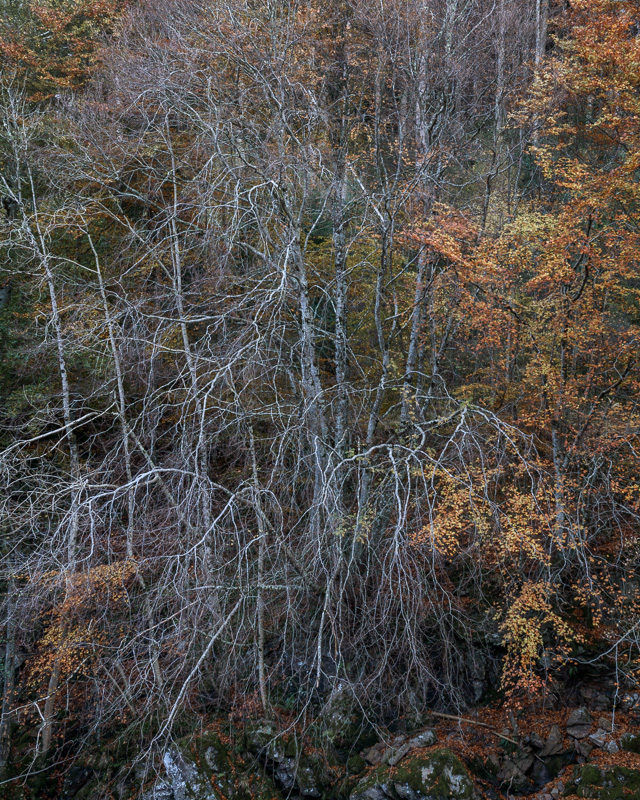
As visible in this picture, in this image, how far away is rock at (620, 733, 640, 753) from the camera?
745cm

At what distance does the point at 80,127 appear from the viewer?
10.1 metres

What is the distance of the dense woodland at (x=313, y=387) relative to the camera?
→ 742 cm

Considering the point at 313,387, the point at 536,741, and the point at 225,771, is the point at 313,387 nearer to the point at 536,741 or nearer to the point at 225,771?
the point at 225,771

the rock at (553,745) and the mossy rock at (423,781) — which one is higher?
the mossy rock at (423,781)

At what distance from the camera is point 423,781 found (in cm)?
726

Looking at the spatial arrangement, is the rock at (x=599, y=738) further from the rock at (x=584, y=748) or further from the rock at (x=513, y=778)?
the rock at (x=513, y=778)

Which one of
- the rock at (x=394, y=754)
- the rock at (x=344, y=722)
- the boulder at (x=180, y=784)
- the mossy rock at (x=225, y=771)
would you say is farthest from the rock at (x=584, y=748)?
the boulder at (x=180, y=784)

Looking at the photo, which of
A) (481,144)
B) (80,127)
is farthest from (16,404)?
(481,144)

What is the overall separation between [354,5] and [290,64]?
262 centimetres

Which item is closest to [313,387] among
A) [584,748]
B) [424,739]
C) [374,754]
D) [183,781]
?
[424,739]

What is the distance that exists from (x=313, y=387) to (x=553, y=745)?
6032 millimetres

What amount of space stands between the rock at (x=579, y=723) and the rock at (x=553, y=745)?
0.64 ft

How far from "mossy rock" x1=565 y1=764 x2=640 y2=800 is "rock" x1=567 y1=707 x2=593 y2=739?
1.81ft

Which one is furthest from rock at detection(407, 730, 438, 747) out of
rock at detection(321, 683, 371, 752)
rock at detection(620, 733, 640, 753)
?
rock at detection(620, 733, 640, 753)
